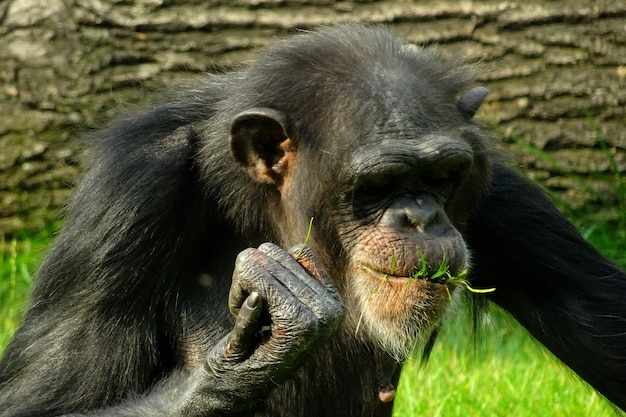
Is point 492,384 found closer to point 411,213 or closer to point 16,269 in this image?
point 411,213

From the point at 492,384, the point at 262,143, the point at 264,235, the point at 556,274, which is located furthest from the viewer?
the point at 492,384

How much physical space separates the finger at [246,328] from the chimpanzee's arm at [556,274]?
5.73ft

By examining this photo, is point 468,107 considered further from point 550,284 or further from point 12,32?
point 12,32

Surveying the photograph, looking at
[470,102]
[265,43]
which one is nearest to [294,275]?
[470,102]

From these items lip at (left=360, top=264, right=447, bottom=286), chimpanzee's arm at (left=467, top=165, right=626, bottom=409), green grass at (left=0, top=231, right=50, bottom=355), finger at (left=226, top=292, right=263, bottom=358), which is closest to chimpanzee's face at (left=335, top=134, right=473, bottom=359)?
lip at (left=360, top=264, right=447, bottom=286)

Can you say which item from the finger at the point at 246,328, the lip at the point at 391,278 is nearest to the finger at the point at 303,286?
the finger at the point at 246,328

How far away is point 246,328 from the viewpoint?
460cm

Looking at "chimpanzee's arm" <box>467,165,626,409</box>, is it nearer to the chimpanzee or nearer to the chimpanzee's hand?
the chimpanzee

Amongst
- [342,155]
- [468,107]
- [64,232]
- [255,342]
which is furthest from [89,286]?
[468,107]

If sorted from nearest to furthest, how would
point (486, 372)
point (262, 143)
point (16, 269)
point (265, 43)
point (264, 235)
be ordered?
point (262, 143) < point (264, 235) < point (486, 372) < point (16, 269) < point (265, 43)

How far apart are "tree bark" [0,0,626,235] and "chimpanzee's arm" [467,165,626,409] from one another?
355cm

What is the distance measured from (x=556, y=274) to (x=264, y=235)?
164 cm

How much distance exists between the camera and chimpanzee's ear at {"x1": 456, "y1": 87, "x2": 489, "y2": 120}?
5.50 meters

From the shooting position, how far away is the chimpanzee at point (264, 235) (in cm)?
488
